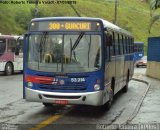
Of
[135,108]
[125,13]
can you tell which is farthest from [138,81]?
[125,13]

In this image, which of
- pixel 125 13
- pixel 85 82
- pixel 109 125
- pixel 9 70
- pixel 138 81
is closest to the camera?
pixel 109 125

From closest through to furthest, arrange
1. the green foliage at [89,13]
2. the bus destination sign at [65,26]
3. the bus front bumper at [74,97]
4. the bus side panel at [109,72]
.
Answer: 1. the bus front bumper at [74,97]
2. the bus destination sign at [65,26]
3. the bus side panel at [109,72]
4. the green foliage at [89,13]

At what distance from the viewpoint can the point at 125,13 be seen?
106188 millimetres

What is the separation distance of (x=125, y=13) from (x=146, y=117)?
94.7m

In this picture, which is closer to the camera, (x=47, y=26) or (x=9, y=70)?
(x=47, y=26)

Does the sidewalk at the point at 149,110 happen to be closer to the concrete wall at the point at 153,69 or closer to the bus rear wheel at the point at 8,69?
the concrete wall at the point at 153,69

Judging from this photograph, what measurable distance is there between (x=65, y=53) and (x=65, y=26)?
2.52 ft

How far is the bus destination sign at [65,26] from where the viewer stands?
12734 mm

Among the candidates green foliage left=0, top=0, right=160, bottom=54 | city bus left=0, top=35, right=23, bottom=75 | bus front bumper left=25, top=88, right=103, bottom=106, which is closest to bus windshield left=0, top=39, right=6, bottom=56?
city bus left=0, top=35, right=23, bottom=75

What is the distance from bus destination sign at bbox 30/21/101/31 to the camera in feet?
41.8

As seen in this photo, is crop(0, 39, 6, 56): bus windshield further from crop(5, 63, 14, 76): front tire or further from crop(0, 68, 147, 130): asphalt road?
crop(0, 68, 147, 130): asphalt road

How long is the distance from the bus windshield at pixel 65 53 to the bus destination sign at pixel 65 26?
0.56 ft

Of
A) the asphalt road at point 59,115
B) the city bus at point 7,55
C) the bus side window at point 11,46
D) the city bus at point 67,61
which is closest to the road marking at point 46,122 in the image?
the asphalt road at point 59,115

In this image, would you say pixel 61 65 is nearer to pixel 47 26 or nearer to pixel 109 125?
pixel 47 26
